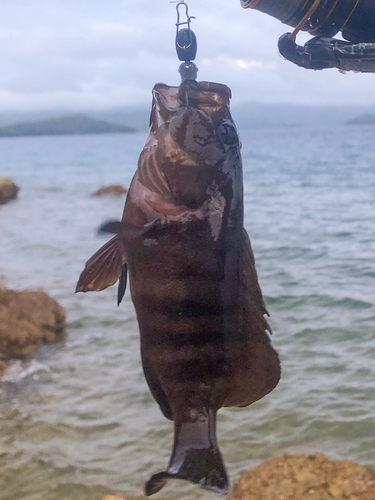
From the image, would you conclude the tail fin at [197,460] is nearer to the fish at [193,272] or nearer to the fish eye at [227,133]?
the fish at [193,272]

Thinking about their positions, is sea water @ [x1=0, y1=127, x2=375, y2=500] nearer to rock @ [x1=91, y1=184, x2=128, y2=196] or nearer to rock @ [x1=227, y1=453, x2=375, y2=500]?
rock @ [x1=227, y1=453, x2=375, y2=500]

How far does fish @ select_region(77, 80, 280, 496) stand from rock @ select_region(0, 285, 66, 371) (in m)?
7.11

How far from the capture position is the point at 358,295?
39.8ft

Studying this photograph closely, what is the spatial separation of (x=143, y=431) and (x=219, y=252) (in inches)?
217

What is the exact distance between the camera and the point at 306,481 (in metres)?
4.64

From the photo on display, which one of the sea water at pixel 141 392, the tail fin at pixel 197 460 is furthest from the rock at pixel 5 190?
the tail fin at pixel 197 460

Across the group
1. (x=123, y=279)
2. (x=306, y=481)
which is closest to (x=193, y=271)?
(x=123, y=279)

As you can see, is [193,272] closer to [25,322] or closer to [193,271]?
[193,271]

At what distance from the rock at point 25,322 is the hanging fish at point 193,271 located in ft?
23.3

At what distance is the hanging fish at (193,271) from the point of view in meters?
2.13

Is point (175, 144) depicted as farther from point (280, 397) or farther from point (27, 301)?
point (27, 301)

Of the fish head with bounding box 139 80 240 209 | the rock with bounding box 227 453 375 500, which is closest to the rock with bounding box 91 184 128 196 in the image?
the rock with bounding box 227 453 375 500

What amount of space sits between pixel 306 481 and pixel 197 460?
9.80ft

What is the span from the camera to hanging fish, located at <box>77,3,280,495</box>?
2.13m
